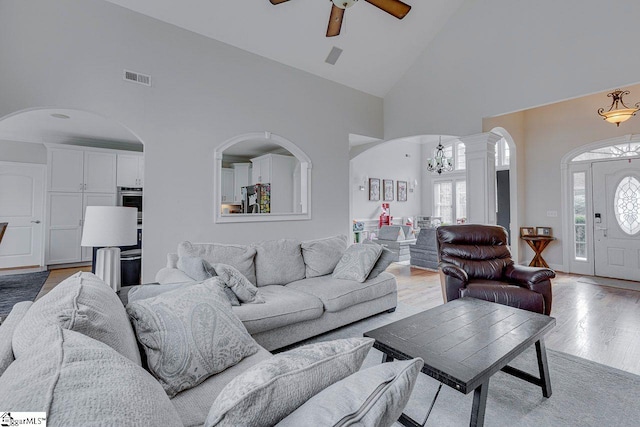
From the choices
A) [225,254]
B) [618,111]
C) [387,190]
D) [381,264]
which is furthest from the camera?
[387,190]

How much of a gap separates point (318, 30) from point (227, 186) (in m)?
5.20

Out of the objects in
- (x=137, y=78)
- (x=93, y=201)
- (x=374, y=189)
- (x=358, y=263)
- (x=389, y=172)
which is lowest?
(x=358, y=263)

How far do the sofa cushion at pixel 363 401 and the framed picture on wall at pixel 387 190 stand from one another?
859cm

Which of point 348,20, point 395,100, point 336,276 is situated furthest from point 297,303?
point 395,100

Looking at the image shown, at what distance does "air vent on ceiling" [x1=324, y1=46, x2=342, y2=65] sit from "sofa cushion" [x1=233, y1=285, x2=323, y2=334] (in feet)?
11.7

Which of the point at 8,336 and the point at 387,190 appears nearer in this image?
the point at 8,336

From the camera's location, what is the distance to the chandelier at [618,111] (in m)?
4.44

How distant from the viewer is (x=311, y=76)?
15.8ft

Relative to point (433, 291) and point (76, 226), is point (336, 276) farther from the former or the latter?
point (76, 226)

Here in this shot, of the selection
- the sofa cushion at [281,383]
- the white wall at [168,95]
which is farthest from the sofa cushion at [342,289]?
the sofa cushion at [281,383]

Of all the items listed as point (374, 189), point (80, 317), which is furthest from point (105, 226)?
point (374, 189)

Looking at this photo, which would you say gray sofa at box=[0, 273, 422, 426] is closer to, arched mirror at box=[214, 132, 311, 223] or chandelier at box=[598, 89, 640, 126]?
arched mirror at box=[214, 132, 311, 223]

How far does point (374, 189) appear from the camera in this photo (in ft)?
29.1

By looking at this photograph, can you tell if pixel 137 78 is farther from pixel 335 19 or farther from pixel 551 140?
pixel 551 140
